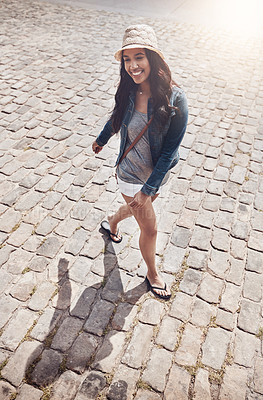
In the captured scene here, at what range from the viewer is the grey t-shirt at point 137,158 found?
2.62 metres

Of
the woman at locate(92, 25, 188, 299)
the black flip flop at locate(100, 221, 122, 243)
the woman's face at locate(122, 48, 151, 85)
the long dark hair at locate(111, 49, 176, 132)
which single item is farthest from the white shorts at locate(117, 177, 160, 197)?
the black flip flop at locate(100, 221, 122, 243)

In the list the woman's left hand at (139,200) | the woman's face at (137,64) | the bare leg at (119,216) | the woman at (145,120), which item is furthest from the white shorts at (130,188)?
the woman's face at (137,64)

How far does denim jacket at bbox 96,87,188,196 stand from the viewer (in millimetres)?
2441

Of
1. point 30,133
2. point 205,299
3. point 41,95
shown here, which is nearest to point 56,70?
point 41,95

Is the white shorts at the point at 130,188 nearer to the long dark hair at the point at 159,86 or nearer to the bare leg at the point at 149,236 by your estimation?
the bare leg at the point at 149,236

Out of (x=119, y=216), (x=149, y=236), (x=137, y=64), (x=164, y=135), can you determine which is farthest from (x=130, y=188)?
(x=137, y=64)

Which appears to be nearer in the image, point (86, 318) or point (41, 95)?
point (86, 318)

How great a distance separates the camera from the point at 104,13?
11656 mm

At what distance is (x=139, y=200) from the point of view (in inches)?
107

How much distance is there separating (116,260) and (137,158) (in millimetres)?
1479

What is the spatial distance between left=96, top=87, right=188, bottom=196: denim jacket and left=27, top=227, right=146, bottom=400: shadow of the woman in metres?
1.33

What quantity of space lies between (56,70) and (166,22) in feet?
18.7

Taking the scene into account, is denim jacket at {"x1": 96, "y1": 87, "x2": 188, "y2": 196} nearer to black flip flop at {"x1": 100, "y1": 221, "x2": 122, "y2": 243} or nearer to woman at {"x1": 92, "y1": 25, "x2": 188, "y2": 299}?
woman at {"x1": 92, "y1": 25, "x2": 188, "y2": 299}

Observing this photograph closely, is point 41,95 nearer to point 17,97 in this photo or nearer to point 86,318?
point 17,97
